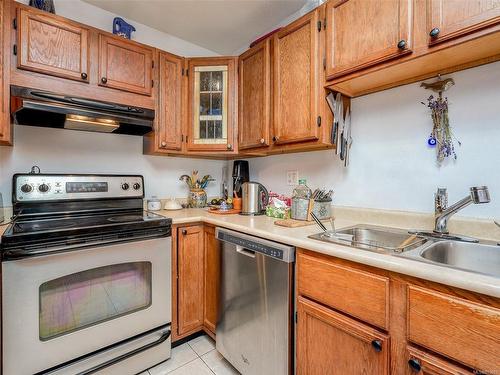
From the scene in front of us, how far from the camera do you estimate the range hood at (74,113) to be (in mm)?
1338

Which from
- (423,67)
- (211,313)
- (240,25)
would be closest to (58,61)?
(240,25)

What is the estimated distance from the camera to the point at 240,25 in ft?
7.21

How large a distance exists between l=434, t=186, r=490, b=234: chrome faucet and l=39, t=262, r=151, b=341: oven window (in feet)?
5.30

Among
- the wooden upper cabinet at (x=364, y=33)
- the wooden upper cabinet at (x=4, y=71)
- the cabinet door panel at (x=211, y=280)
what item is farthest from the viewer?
the cabinet door panel at (x=211, y=280)

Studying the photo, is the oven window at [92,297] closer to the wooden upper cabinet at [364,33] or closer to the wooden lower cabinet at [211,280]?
the wooden lower cabinet at [211,280]

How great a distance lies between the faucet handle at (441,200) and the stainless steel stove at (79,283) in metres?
1.52

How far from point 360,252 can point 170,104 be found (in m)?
1.75

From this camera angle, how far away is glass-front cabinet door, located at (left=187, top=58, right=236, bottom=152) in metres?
Result: 2.09

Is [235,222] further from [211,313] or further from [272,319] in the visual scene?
[211,313]

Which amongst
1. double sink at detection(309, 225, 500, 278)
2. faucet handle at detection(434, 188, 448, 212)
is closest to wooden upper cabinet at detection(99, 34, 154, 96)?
double sink at detection(309, 225, 500, 278)

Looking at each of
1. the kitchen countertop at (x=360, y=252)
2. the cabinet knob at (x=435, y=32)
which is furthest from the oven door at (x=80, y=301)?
the cabinet knob at (x=435, y=32)

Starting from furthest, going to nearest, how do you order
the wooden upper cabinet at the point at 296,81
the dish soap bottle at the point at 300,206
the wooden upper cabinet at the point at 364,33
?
the dish soap bottle at the point at 300,206 → the wooden upper cabinet at the point at 296,81 → the wooden upper cabinet at the point at 364,33

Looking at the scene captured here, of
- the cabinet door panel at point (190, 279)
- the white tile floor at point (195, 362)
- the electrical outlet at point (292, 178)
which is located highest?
the electrical outlet at point (292, 178)

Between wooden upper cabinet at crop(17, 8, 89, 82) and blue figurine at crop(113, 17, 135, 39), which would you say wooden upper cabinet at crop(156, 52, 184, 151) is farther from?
wooden upper cabinet at crop(17, 8, 89, 82)
